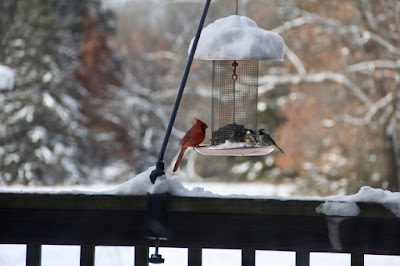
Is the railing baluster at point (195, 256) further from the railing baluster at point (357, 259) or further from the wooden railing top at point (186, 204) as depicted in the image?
the railing baluster at point (357, 259)

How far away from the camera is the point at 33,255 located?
1.78 meters

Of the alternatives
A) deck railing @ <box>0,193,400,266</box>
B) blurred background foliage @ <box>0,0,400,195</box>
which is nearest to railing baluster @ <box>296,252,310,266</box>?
deck railing @ <box>0,193,400,266</box>

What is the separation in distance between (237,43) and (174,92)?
1475 cm

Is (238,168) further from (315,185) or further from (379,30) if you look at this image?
(379,30)

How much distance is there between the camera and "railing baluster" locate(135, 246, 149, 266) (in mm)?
1785

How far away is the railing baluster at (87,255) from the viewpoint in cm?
176

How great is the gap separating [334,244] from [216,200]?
351 millimetres

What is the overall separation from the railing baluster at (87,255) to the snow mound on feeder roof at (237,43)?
1.96 metres

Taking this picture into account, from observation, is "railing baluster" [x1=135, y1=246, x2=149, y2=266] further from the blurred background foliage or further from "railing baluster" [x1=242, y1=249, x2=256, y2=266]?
the blurred background foliage

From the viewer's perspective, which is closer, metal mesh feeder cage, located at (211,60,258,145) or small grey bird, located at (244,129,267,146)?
small grey bird, located at (244,129,267,146)

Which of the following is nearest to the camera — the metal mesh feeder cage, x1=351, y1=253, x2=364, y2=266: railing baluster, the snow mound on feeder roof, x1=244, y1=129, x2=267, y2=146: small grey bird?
x1=351, y1=253, x2=364, y2=266: railing baluster

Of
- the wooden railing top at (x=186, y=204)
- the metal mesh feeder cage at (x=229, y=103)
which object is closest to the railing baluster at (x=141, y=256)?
the wooden railing top at (x=186, y=204)

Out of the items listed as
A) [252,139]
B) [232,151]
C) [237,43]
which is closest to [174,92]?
[252,139]

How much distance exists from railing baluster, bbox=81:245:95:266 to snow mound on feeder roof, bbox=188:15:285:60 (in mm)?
1962
